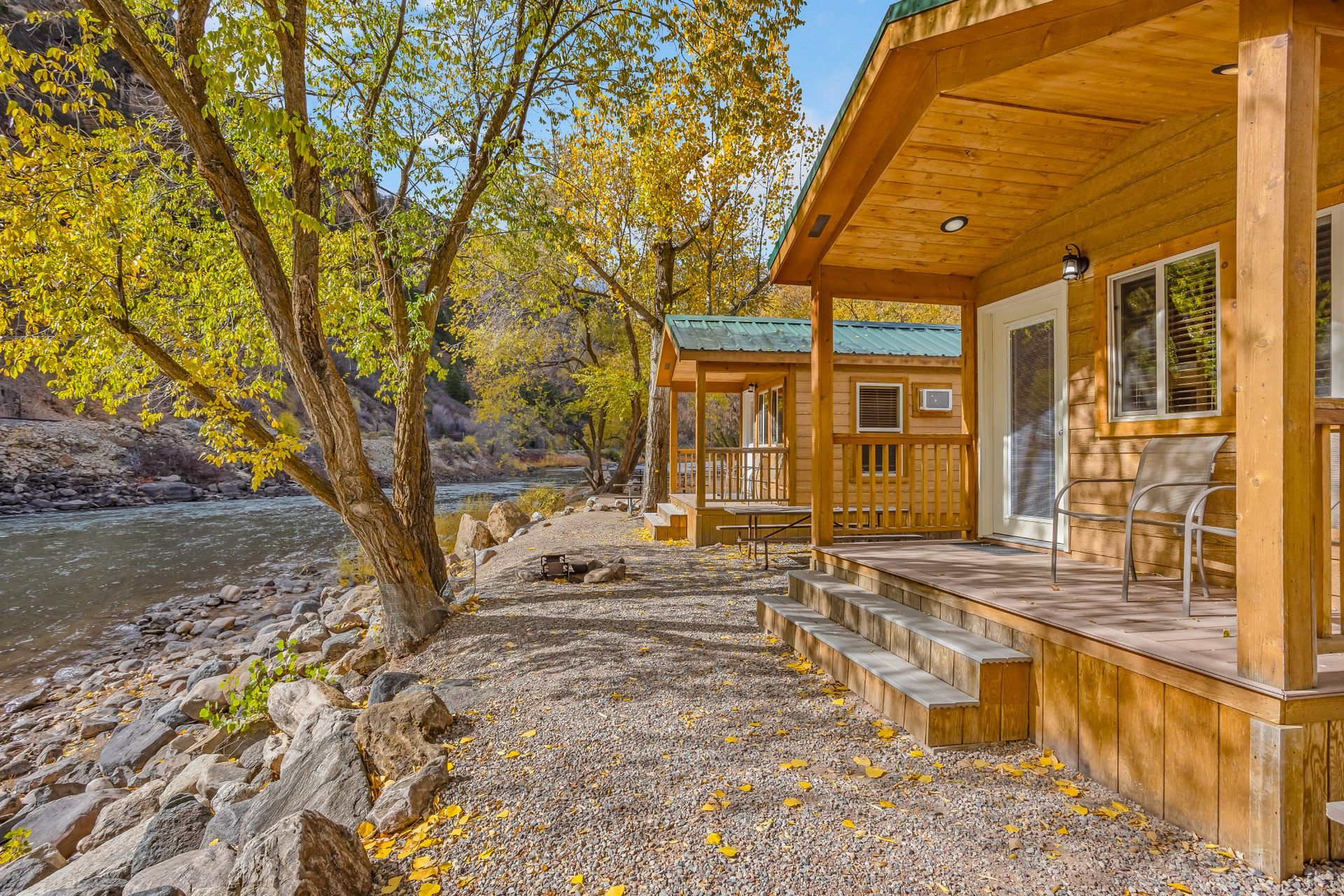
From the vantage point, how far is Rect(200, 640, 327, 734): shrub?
15.4 ft

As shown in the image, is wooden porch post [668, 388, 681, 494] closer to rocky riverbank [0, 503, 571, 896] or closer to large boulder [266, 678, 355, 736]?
rocky riverbank [0, 503, 571, 896]

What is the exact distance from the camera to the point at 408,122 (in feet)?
20.7

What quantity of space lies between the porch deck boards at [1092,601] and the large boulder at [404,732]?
2.76 meters

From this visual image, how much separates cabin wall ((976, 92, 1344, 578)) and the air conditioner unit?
4.50 m

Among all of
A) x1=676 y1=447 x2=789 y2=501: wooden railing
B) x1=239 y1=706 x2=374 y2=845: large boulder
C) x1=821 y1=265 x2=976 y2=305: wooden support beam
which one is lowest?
x1=239 y1=706 x2=374 y2=845: large boulder

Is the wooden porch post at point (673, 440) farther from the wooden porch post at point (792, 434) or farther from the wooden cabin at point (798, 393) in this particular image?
the wooden porch post at point (792, 434)

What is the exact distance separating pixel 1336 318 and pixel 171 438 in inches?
983

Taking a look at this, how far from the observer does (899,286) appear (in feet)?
18.2

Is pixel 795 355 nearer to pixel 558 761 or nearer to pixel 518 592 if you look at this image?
pixel 518 592

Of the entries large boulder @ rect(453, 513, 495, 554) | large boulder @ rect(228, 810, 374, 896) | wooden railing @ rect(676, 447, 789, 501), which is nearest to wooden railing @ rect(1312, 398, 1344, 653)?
large boulder @ rect(228, 810, 374, 896)

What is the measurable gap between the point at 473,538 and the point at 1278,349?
10.7 meters

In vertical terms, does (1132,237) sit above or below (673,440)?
above

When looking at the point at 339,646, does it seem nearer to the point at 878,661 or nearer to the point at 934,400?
the point at 878,661

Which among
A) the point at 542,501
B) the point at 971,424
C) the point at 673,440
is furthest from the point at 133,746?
the point at 542,501
